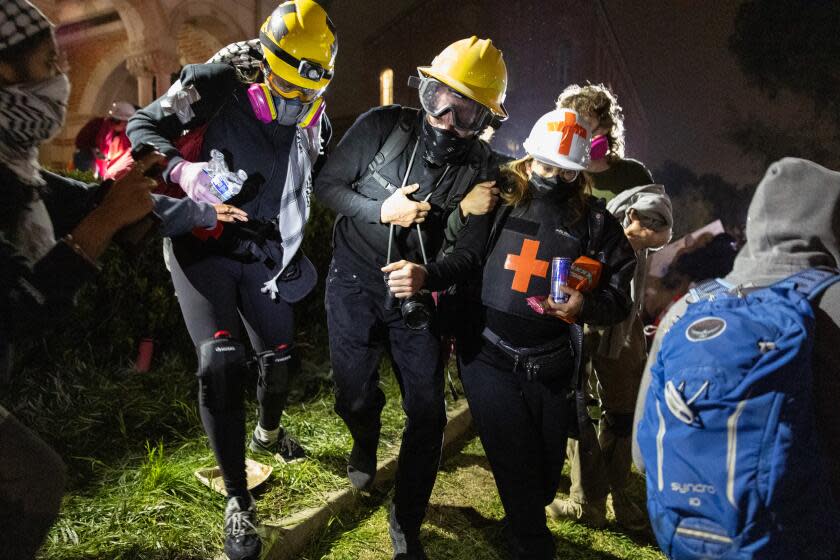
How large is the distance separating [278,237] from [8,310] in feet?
5.65

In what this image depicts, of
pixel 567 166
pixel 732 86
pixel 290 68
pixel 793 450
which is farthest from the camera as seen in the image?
pixel 732 86

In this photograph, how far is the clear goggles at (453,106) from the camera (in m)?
2.84

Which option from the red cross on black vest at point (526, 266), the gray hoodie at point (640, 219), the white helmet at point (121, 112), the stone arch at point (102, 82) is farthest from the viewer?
the stone arch at point (102, 82)

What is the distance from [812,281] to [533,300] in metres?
1.19

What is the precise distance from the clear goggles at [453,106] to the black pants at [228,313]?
3.96 feet

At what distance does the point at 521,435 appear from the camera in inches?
102

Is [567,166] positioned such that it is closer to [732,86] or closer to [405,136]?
[405,136]

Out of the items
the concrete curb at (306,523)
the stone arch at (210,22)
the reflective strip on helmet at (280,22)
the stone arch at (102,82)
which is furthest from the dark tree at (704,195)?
the reflective strip on helmet at (280,22)

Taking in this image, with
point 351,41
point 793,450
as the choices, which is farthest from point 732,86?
point 793,450

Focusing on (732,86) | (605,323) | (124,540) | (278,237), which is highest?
(732,86)

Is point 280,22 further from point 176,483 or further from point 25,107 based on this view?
point 176,483

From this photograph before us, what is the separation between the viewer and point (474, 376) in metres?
2.71

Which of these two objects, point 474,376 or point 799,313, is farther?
point 474,376

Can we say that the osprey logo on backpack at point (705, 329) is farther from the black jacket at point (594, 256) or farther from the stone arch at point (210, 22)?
the stone arch at point (210, 22)
